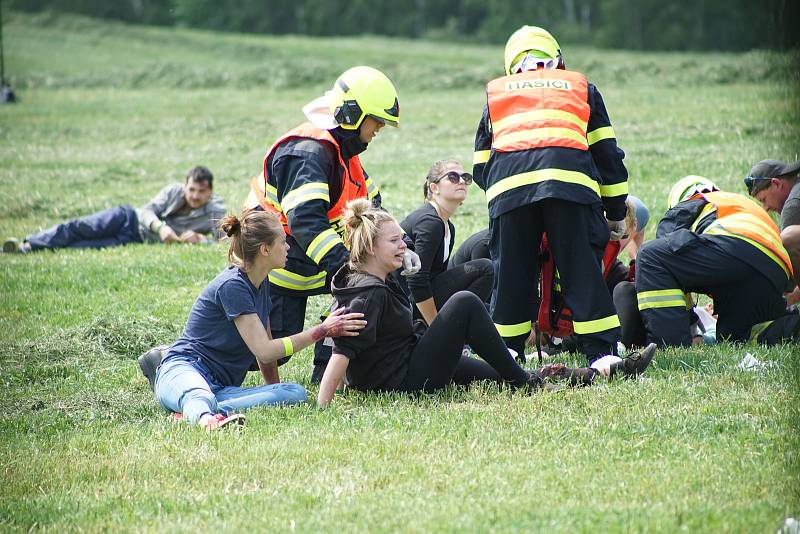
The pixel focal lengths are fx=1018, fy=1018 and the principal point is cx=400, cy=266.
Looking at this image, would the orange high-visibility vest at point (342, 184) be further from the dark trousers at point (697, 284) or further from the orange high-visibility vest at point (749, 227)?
the orange high-visibility vest at point (749, 227)

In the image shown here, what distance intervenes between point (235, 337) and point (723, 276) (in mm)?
3290

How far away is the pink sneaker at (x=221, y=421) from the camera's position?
523 cm

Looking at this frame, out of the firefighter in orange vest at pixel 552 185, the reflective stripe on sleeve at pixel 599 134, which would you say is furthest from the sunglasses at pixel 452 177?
the reflective stripe on sleeve at pixel 599 134

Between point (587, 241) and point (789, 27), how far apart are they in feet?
14.2

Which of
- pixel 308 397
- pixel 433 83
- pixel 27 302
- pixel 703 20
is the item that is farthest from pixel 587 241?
pixel 703 20

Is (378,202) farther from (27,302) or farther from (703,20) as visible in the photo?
(703,20)

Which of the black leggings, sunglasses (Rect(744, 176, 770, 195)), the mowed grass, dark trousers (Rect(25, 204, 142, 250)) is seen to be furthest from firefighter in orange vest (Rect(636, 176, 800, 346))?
dark trousers (Rect(25, 204, 142, 250))

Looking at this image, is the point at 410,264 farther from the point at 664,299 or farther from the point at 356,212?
the point at 664,299

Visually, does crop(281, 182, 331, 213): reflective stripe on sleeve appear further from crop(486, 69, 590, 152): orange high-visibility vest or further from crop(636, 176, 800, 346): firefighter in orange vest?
crop(636, 176, 800, 346): firefighter in orange vest

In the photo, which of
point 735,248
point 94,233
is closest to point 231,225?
point 735,248

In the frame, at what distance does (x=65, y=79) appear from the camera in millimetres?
34969

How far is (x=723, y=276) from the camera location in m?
6.85

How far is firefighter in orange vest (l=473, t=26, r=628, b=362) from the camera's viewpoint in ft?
19.5

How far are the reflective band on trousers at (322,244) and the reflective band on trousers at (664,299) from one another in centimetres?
229
